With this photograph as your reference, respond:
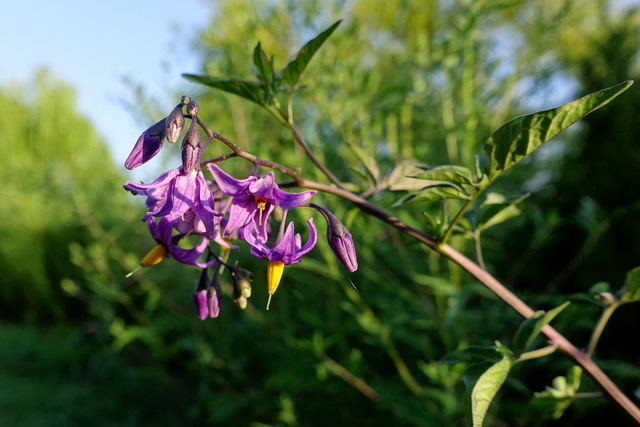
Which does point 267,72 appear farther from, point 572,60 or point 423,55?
point 572,60

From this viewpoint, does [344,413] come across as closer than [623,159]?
Yes

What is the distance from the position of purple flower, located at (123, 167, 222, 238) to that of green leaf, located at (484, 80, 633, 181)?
1.27 feet

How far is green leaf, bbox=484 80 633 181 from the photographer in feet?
1.96

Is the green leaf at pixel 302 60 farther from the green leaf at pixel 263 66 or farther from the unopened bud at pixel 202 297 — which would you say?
the unopened bud at pixel 202 297

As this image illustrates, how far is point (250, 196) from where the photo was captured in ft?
2.31

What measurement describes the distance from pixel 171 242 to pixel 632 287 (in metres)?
0.75

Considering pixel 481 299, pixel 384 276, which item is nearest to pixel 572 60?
pixel 481 299

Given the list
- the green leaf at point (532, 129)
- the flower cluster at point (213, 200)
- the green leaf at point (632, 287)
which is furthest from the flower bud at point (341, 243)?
the green leaf at point (632, 287)

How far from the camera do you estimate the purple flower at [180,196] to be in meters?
0.68

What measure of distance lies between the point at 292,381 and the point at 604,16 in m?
3.01

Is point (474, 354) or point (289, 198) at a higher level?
point (289, 198)

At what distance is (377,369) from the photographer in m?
2.97

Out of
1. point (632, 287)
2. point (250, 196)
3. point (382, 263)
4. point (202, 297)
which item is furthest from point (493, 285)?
point (382, 263)

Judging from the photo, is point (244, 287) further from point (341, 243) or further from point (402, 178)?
point (402, 178)
